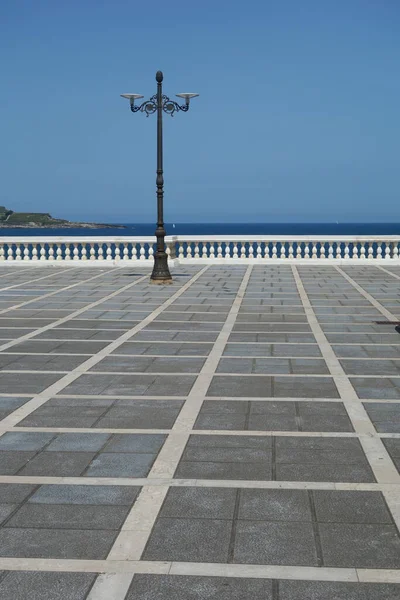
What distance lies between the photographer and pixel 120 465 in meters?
5.69

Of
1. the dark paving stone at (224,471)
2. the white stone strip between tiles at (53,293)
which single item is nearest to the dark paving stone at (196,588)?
the dark paving stone at (224,471)

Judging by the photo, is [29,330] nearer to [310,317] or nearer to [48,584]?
[310,317]

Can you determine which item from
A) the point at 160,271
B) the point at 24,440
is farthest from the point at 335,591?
the point at 160,271

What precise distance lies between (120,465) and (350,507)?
177 cm

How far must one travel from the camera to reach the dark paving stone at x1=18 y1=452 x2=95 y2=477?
5516 millimetres

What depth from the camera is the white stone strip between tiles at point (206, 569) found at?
3.93 meters

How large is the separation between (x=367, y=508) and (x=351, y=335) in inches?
284

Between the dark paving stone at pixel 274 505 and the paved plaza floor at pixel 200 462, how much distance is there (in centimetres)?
2

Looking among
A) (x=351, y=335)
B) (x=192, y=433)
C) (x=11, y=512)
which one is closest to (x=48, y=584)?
(x=11, y=512)

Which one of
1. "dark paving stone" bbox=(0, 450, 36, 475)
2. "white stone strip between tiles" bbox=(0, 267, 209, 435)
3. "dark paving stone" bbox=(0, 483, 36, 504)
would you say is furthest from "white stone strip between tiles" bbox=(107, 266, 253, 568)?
"white stone strip between tiles" bbox=(0, 267, 209, 435)

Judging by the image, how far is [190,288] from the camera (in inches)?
768

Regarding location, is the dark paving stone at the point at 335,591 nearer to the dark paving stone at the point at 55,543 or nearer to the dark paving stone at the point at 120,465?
the dark paving stone at the point at 55,543

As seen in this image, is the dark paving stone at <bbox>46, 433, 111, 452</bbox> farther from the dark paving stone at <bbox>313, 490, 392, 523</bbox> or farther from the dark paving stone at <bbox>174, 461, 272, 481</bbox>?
the dark paving stone at <bbox>313, 490, 392, 523</bbox>

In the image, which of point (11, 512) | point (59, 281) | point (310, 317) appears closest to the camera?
point (11, 512)
